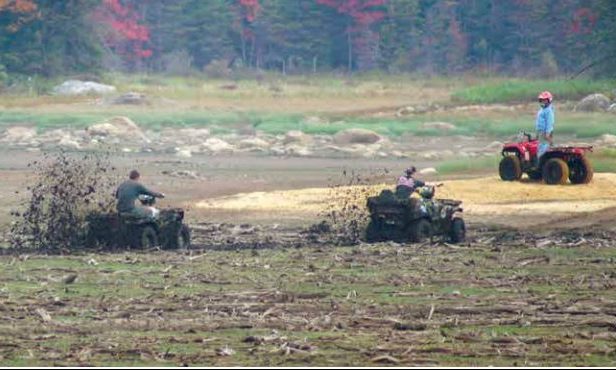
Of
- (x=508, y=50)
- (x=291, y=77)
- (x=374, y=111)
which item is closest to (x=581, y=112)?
(x=374, y=111)

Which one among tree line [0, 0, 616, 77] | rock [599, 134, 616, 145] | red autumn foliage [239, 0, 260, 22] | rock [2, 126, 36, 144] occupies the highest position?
red autumn foliage [239, 0, 260, 22]

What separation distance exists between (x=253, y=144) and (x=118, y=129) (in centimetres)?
456

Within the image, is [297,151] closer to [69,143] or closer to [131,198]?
[69,143]

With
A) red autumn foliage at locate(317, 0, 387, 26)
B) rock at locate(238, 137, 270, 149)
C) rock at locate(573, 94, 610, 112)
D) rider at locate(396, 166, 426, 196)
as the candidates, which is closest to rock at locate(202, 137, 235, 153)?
rock at locate(238, 137, 270, 149)

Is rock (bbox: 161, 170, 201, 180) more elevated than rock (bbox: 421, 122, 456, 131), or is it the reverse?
rock (bbox: 421, 122, 456, 131)

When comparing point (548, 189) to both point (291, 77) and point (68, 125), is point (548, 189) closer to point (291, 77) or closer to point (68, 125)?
point (68, 125)

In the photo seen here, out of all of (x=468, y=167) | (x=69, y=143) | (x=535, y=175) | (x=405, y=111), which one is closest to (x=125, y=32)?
(x=405, y=111)

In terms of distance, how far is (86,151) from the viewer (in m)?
48.8

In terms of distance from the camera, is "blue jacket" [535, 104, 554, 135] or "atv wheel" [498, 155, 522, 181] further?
"atv wheel" [498, 155, 522, 181]

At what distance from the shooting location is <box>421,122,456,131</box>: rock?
5484cm

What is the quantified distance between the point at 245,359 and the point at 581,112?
4382 cm

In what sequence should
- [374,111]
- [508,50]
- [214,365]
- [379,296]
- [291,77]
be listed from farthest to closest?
1. [508,50]
2. [291,77]
3. [374,111]
4. [379,296]
5. [214,365]

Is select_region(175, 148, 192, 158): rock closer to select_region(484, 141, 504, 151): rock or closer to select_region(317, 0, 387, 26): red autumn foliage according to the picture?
select_region(484, 141, 504, 151): rock

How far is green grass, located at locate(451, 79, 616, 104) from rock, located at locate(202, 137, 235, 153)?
41.6 ft
